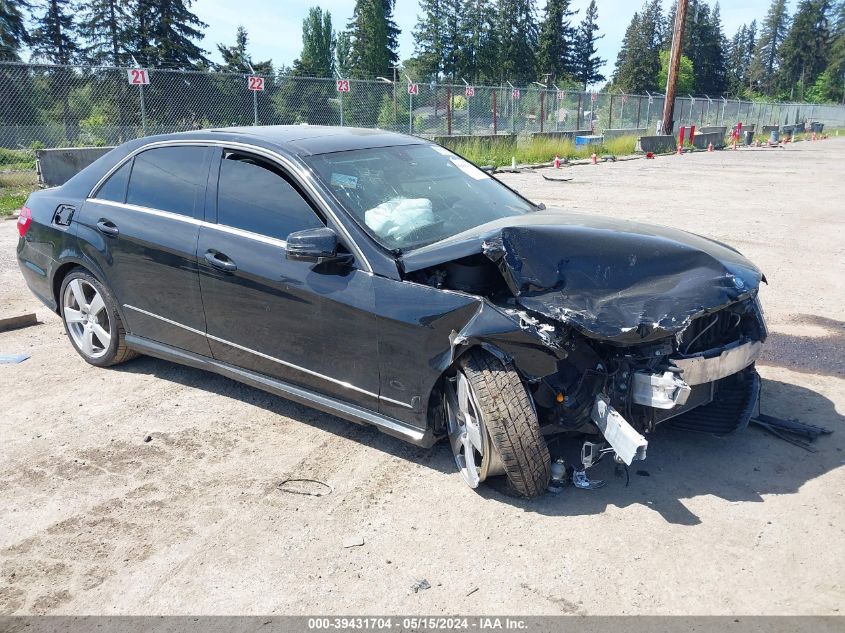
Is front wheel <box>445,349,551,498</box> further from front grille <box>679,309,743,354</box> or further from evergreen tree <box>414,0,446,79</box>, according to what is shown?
evergreen tree <box>414,0,446,79</box>

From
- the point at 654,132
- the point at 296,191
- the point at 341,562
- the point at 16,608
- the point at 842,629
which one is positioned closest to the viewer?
the point at 842,629

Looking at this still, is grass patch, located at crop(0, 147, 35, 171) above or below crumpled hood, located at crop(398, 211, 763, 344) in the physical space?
below

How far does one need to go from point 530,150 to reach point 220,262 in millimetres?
21903

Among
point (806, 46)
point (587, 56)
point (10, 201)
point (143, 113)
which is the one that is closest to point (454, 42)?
point (587, 56)

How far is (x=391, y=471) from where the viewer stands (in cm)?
372

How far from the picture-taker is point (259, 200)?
408 cm

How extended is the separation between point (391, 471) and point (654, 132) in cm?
4032

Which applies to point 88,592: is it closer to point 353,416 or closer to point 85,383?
point 353,416

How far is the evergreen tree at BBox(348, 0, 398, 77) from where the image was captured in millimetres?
84312

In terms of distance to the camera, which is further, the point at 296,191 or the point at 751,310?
the point at 296,191

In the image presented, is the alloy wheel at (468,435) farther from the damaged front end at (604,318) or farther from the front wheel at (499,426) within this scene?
the damaged front end at (604,318)

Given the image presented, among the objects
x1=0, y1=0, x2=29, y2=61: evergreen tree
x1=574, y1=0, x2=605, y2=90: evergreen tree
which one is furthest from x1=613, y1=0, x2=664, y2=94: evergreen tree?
x1=0, y1=0, x2=29, y2=61: evergreen tree

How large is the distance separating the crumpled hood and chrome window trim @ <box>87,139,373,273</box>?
0.57 m

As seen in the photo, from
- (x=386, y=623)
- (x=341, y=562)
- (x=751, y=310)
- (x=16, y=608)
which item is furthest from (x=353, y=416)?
(x=751, y=310)
